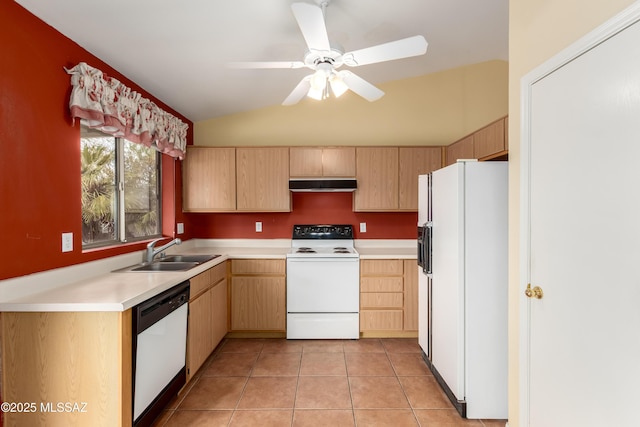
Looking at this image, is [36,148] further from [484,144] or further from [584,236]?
[484,144]

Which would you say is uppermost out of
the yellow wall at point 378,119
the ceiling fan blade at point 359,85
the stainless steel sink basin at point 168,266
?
the yellow wall at point 378,119

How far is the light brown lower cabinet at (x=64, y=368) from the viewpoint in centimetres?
157

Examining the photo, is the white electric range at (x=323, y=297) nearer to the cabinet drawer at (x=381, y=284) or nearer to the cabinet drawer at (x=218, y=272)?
the cabinet drawer at (x=381, y=284)

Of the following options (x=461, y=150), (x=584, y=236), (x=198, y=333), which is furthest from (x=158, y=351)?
(x=461, y=150)

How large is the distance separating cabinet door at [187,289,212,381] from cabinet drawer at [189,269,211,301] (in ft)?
0.14

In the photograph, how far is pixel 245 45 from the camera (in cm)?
232

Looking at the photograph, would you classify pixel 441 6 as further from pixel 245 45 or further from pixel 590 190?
pixel 590 190

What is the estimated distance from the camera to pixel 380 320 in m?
3.29

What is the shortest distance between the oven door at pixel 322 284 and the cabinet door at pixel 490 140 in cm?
154

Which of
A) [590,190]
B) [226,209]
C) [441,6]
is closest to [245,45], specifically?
[441,6]

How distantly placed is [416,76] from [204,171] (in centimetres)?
266

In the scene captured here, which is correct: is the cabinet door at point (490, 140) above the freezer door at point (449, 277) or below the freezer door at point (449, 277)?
above

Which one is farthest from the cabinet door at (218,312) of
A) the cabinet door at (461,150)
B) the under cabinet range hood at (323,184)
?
the cabinet door at (461,150)

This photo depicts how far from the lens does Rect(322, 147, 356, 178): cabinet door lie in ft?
11.6
